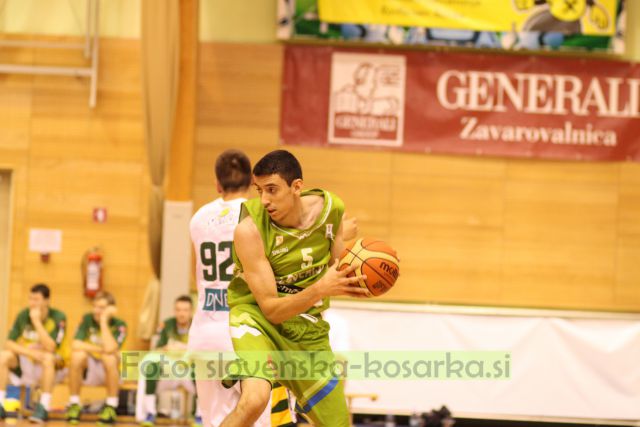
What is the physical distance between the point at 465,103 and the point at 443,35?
2.88 ft

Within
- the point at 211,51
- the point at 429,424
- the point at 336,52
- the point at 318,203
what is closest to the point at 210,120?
the point at 211,51

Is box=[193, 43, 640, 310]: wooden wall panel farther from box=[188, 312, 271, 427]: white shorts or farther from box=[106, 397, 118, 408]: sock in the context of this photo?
box=[188, 312, 271, 427]: white shorts

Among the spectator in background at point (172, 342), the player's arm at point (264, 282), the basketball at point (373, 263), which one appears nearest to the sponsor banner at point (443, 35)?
the spectator in background at point (172, 342)

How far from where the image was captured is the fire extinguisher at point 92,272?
12.0 m

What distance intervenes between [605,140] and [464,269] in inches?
92.5

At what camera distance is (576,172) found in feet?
39.5

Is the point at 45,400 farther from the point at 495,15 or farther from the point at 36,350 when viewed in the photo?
the point at 495,15

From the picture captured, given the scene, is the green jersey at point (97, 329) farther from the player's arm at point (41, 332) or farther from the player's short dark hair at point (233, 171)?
the player's short dark hair at point (233, 171)

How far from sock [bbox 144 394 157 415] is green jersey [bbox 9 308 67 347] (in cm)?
117

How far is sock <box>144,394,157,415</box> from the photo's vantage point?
10.3 metres

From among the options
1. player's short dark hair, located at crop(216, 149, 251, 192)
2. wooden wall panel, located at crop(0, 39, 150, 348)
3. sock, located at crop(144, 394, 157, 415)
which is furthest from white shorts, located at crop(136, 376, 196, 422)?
player's short dark hair, located at crop(216, 149, 251, 192)

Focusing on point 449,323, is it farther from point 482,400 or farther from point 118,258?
point 118,258

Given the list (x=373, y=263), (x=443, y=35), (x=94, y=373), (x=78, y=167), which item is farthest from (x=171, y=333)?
(x=373, y=263)

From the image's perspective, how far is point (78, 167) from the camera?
12.2 m
